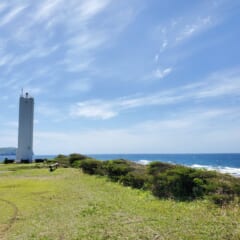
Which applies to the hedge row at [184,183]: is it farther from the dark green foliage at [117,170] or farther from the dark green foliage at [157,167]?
the dark green foliage at [117,170]

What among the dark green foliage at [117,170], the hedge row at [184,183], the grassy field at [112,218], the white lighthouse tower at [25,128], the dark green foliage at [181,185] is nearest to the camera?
the grassy field at [112,218]

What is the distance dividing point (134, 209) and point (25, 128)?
1265 inches

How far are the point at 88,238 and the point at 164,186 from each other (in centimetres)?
626

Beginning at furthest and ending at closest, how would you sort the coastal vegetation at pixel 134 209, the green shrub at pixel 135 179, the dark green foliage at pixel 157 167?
the green shrub at pixel 135 179, the dark green foliage at pixel 157 167, the coastal vegetation at pixel 134 209

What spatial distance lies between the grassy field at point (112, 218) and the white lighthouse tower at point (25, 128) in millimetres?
27126

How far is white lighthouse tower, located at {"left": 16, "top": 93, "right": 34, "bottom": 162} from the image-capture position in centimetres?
3903

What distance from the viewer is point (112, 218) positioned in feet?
27.1

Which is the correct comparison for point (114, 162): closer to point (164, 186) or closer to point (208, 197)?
point (164, 186)

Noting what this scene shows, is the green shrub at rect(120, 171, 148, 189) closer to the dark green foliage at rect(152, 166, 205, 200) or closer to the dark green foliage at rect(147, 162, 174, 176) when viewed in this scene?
the dark green foliage at rect(147, 162, 174, 176)

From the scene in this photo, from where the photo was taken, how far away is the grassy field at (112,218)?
6.77 metres

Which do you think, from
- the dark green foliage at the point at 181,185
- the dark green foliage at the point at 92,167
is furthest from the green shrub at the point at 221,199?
the dark green foliage at the point at 92,167

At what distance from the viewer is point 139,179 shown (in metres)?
15.0

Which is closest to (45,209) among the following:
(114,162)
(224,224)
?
(224,224)

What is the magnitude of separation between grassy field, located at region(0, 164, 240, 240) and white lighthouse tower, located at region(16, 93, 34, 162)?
27126 mm
